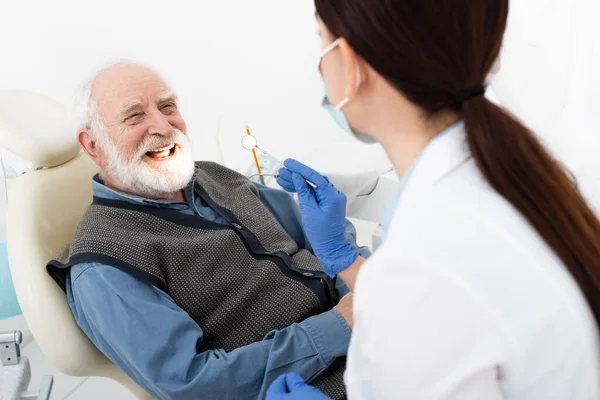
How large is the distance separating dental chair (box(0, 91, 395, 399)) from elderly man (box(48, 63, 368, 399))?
40 millimetres

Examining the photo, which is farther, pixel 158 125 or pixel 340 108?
pixel 158 125

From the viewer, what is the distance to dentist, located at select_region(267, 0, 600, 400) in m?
0.64

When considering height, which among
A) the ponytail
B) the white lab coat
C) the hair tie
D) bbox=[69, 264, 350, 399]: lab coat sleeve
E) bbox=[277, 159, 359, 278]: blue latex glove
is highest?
the hair tie

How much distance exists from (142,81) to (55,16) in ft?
5.09

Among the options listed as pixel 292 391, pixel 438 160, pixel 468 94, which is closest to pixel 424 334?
pixel 438 160

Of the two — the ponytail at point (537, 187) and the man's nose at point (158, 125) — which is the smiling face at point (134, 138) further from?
the ponytail at point (537, 187)

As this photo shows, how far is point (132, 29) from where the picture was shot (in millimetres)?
2873

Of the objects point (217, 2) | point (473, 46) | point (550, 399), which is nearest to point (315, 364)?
point (550, 399)

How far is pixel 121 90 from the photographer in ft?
4.91

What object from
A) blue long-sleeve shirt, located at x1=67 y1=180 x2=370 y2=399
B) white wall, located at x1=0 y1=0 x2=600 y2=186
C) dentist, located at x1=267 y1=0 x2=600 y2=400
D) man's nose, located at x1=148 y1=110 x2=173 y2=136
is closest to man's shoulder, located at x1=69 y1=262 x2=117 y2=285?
blue long-sleeve shirt, located at x1=67 y1=180 x2=370 y2=399

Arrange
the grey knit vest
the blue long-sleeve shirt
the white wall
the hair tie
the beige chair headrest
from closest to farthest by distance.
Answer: the hair tie
the blue long-sleeve shirt
the grey knit vest
the beige chair headrest
the white wall

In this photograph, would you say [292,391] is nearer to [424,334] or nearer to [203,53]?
[424,334]

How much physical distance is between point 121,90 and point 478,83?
1012 millimetres

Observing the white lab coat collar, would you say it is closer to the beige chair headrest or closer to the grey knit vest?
the grey knit vest
